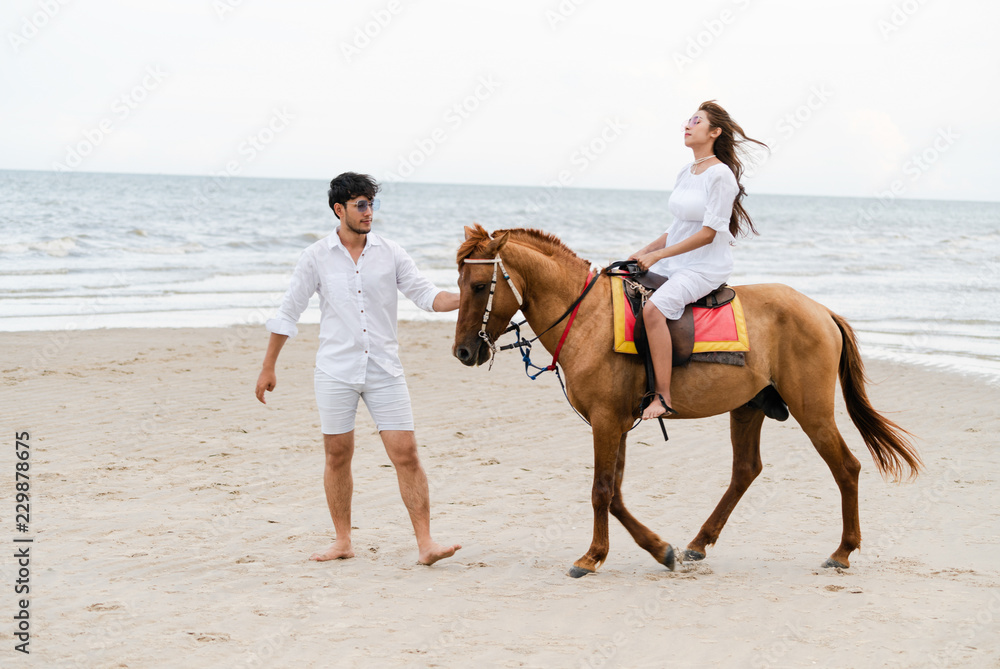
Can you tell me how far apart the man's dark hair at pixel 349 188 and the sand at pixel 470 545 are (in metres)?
2.07

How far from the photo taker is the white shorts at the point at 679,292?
4531 mm

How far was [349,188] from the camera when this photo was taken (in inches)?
178

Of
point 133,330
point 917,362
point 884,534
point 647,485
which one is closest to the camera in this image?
point 884,534

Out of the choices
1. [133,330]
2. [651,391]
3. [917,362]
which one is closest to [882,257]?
[917,362]

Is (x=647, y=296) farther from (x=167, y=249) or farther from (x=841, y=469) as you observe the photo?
(x=167, y=249)

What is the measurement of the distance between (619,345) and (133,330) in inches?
400

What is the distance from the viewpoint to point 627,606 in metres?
4.20

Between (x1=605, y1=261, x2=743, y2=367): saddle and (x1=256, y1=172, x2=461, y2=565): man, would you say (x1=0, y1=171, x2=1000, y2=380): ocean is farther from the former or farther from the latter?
(x1=256, y1=172, x2=461, y2=565): man

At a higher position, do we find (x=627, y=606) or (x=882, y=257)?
(x=882, y=257)

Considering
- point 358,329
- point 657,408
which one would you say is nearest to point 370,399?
point 358,329

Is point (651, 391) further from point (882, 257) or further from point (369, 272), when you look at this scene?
point (882, 257)

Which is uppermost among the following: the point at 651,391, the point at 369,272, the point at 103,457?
the point at 369,272

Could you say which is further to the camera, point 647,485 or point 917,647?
point 647,485

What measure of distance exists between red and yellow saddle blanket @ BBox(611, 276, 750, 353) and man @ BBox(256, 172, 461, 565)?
3.07ft
